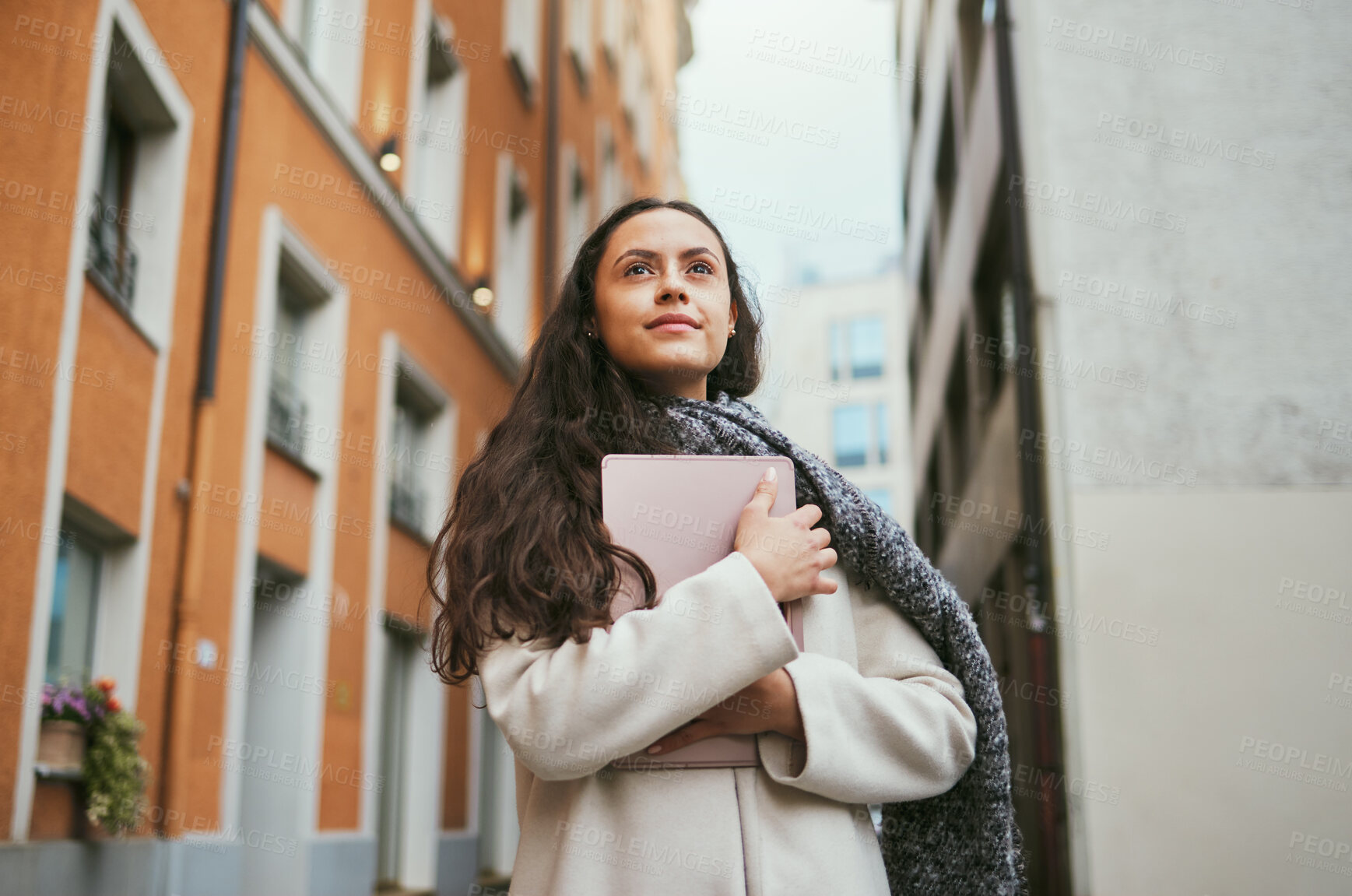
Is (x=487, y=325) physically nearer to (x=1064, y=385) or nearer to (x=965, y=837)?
(x=1064, y=385)

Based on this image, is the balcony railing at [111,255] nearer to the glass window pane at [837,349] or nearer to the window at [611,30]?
the window at [611,30]

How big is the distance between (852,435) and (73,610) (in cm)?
4141

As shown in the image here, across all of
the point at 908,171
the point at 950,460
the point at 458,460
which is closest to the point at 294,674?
the point at 458,460

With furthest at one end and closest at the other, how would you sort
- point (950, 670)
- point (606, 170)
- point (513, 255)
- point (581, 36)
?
point (606, 170), point (581, 36), point (513, 255), point (950, 670)

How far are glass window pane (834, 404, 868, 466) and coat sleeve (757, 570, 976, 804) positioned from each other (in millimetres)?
44580

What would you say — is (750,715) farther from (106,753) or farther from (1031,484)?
(1031,484)

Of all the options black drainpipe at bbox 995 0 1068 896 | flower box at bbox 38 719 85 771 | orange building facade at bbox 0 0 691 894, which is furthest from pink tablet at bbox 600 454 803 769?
black drainpipe at bbox 995 0 1068 896

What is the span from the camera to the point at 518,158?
16.1 m

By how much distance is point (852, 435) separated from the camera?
46.8 m

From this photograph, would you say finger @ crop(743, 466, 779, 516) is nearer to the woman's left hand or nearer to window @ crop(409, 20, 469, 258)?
the woman's left hand

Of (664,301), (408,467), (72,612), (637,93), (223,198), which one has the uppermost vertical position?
(637,93)

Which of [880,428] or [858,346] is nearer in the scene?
[880,428]

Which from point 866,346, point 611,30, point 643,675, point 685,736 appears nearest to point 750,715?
point 685,736

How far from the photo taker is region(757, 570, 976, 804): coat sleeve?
174cm
